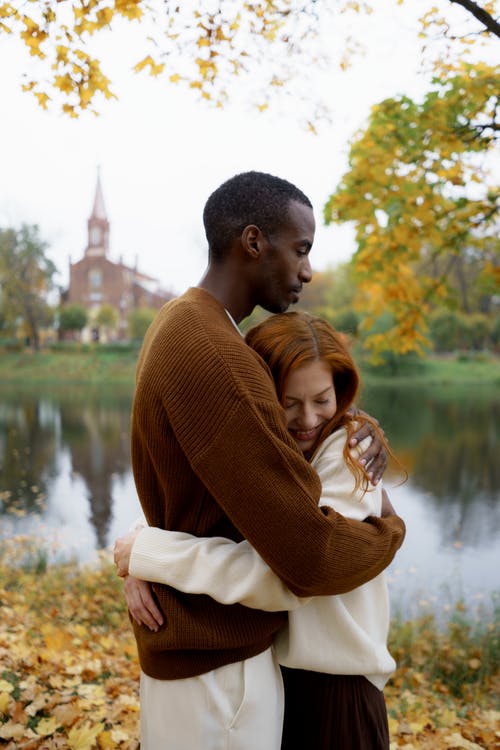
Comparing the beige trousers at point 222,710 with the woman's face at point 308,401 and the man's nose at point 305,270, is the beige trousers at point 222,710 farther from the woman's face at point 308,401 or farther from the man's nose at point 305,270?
the man's nose at point 305,270

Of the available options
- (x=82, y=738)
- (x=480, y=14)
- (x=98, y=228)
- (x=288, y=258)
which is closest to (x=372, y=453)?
(x=288, y=258)

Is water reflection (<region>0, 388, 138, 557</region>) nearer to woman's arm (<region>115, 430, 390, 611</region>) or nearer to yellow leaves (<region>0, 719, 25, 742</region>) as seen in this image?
yellow leaves (<region>0, 719, 25, 742</region>)

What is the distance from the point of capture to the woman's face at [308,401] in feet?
5.58

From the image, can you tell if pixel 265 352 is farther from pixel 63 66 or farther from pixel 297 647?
pixel 63 66

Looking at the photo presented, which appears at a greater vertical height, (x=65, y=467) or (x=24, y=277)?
(x=24, y=277)

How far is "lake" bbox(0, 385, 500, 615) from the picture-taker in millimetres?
9055

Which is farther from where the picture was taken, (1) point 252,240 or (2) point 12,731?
(2) point 12,731

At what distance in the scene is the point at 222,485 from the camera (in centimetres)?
139

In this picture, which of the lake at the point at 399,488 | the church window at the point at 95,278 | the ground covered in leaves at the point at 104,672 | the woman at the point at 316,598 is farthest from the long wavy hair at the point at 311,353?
the church window at the point at 95,278

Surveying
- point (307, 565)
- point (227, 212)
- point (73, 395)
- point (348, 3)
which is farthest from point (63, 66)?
point (73, 395)

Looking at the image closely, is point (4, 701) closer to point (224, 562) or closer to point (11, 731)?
point (11, 731)

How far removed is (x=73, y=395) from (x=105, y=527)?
21.5 metres

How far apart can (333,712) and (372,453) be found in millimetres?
629

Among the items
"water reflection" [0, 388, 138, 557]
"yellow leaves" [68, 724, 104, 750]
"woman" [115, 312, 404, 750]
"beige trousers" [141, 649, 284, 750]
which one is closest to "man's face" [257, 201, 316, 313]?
"woman" [115, 312, 404, 750]
